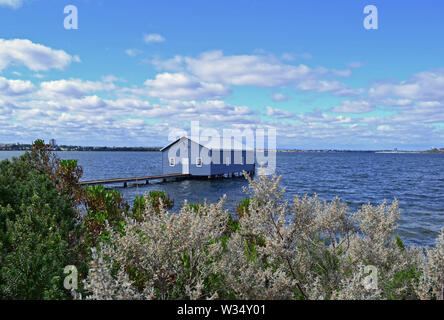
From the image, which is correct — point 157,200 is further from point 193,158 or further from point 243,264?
point 193,158

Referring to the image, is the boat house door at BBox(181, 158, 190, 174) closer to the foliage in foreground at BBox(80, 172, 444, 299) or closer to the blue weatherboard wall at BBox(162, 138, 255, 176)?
the blue weatherboard wall at BBox(162, 138, 255, 176)

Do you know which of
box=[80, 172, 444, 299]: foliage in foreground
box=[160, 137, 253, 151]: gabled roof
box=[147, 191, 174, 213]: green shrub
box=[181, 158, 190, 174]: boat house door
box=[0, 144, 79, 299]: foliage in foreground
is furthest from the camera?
box=[181, 158, 190, 174]: boat house door

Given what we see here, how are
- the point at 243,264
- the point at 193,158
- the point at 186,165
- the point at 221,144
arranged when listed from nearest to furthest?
the point at 243,264
the point at 193,158
the point at 186,165
the point at 221,144

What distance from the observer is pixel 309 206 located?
4211mm

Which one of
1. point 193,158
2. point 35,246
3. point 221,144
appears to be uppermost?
point 221,144

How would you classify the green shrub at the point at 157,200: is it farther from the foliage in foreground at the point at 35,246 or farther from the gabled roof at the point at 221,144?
the gabled roof at the point at 221,144

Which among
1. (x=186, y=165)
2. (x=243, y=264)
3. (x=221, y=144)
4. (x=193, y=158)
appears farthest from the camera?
(x=221, y=144)

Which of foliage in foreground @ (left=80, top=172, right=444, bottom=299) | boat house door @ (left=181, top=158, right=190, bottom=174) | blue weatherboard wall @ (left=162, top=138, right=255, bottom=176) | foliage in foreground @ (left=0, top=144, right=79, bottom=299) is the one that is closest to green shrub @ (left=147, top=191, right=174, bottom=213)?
foliage in foreground @ (left=0, top=144, right=79, bottom=299)

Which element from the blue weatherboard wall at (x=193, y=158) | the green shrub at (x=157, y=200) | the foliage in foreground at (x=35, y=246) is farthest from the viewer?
the blue weatherboard wall at (x=193, y=158)

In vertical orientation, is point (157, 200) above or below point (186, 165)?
below

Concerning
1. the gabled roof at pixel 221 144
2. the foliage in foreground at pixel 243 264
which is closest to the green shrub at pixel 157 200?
the foliage in foreground at pixel 243 264

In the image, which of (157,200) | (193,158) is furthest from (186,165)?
(157,200)
